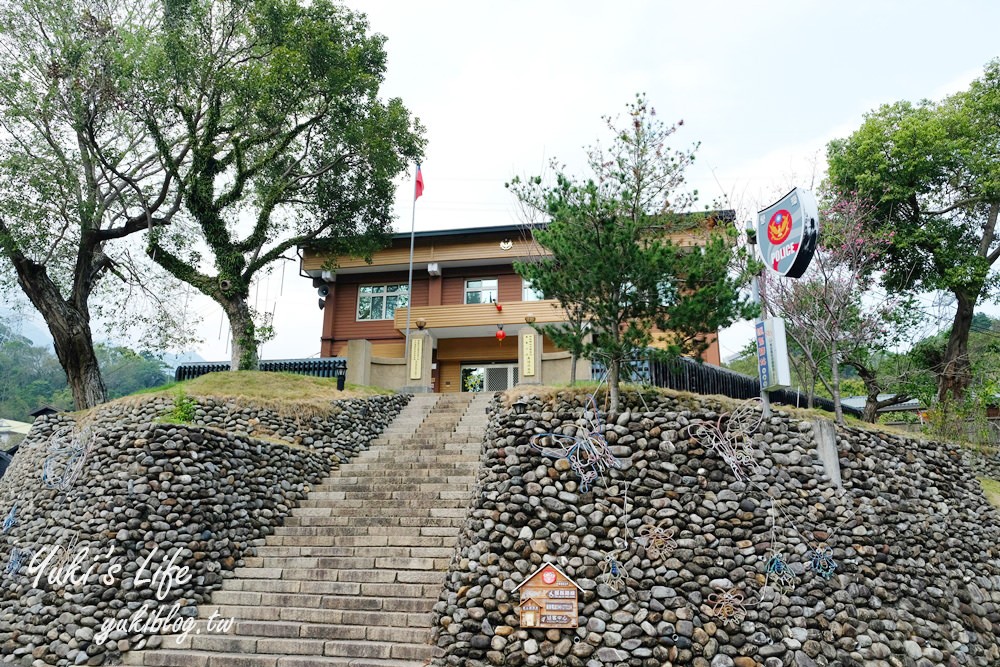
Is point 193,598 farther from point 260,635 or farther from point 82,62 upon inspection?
point 82,62

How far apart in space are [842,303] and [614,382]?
7.13 m

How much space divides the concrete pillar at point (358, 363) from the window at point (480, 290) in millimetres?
5080

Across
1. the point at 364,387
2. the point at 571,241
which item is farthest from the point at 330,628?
the point at 364,387

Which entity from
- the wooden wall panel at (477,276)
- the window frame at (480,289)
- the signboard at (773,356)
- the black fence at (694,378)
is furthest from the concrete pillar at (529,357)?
the signboard at (773,356)

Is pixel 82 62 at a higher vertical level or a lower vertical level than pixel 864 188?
higher

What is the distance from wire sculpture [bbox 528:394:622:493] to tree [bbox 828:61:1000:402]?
34.0 feet

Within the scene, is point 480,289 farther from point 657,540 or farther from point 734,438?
point 657,540

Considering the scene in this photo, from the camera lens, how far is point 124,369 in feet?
169

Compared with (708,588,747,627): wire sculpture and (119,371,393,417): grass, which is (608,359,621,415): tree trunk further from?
(119,371,393,417): grass

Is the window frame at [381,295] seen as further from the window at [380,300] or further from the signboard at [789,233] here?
the signboard at [789,233]

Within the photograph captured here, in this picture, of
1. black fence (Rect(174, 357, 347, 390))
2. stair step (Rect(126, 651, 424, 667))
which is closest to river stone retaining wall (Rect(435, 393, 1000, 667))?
stair step (Rect(126, 651, 424, 667))

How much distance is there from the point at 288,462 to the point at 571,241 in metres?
6.21

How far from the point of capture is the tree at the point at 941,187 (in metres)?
14.2

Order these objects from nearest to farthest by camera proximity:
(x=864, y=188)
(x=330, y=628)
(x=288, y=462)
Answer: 1. (x=330, y=628)
2. (x=288, y=462)
3. (x=864, y=188)
